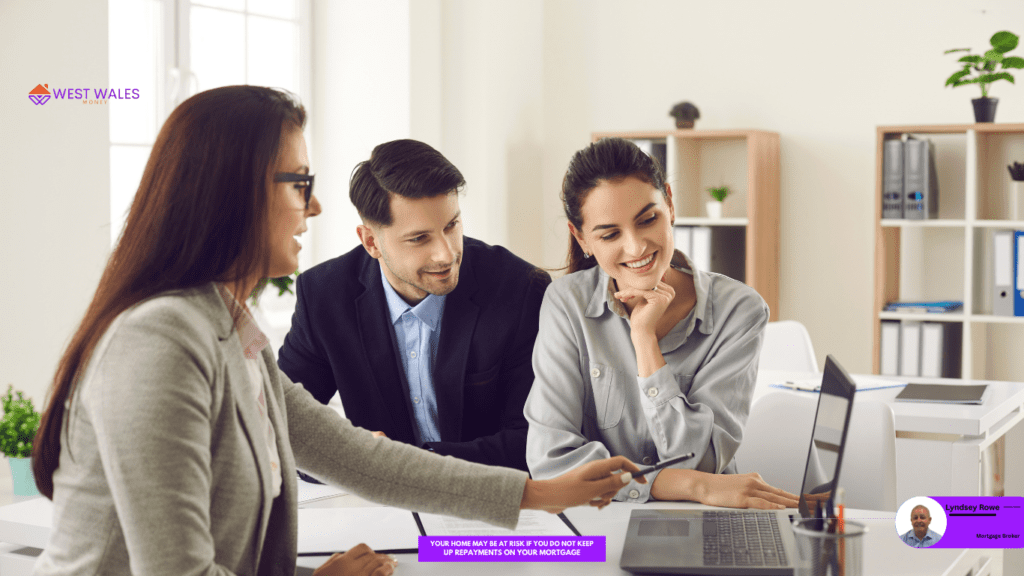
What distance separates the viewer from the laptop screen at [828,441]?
1088 millimetres

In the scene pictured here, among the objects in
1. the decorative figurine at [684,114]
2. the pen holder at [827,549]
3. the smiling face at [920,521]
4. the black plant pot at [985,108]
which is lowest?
the smiling face at [920,521]

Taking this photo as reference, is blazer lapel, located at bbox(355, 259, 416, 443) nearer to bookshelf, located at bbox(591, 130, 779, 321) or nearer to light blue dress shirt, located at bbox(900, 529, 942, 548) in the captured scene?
light blue dress shirt, located at bbox(900, 529, 942, 548)

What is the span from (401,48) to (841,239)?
2.26 meters

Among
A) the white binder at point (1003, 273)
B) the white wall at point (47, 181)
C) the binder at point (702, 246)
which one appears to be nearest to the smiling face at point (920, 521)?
the white wall at point (47, 181)

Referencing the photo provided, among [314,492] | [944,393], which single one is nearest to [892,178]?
[944,393]

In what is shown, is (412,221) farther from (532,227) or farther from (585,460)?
(532,227)

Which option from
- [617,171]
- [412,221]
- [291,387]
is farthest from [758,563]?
[412,221]

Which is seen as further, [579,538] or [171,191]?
[579,538]

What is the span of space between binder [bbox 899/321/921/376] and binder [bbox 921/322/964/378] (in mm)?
17

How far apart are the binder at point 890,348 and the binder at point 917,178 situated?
18.6 inches

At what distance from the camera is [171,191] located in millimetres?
1067

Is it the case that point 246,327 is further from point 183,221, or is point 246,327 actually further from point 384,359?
point 384,359

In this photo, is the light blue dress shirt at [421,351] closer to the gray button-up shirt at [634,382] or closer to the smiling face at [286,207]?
the gray button-up shirt at [634,382]

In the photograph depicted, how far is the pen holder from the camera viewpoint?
3.50 feet
